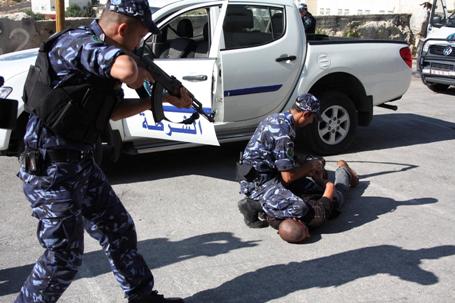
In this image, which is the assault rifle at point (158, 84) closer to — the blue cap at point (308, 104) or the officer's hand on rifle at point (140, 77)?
the officer's hand on rifle at point (140, 77)

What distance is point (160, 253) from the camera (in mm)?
4199

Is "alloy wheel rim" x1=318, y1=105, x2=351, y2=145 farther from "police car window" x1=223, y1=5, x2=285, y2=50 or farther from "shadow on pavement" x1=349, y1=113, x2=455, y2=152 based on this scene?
"police car window" x1=223, y1=5, x2=285, y2=50

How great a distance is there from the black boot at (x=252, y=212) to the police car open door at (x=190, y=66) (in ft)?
2.71

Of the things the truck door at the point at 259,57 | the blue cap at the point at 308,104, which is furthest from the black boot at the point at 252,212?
the truck door at the point at 259,57

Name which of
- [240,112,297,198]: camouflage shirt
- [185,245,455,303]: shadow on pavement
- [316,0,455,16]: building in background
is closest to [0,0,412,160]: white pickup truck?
[240,112,297,198]: camouflage shirt

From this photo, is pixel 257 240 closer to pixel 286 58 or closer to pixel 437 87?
pixel 286 58

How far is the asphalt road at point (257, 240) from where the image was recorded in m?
3.67

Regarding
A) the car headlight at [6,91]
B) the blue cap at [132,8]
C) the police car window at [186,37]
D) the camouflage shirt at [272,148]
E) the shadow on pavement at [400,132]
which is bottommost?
the shadow on pavement at [400,132]

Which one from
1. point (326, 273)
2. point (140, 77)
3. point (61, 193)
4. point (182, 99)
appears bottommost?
point (326, 273)

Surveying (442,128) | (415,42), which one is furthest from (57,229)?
(415,42)

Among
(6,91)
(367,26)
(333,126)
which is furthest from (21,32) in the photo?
(367,26)

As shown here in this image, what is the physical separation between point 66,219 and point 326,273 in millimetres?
1837

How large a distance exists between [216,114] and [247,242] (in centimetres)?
173

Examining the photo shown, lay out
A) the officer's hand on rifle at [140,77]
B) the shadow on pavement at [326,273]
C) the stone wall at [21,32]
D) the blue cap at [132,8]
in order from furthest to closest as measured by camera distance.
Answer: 1. the stone wall at [21,32]
2. the shadow on pavement at [326,273]
3. the blue cap at [132,8]
4. the officer's hand on rifle at [140,77]
